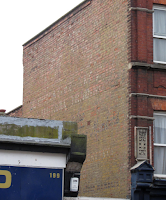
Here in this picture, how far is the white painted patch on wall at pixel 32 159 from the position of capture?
14.4 m

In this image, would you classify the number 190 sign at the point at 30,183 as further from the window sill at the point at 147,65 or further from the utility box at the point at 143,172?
the window sill at the point at 147,65

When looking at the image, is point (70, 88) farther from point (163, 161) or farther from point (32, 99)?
point (163, 161)

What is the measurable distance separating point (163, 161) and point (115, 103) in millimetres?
2833

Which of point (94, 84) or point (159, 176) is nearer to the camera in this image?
point (159, 176)

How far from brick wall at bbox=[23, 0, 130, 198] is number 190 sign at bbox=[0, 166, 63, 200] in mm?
3028

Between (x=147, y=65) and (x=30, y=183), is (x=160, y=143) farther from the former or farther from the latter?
(x=30, y=183)

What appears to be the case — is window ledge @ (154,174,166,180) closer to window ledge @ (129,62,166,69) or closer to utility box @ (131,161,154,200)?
utility box @ (131,161,154,200)

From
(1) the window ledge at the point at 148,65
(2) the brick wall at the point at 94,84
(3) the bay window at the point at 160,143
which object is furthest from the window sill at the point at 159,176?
(1) the window ledge at the point at 148,65

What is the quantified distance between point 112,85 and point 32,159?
530 centimetres

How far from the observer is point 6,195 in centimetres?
1413

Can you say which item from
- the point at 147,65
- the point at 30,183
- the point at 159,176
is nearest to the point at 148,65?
the point at 147,65

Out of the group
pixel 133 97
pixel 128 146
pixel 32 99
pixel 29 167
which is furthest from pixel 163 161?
pixel 32 99

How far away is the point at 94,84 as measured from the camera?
781 inches

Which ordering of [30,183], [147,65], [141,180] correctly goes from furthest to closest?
[147,65]
[141,180]
[30,183]
